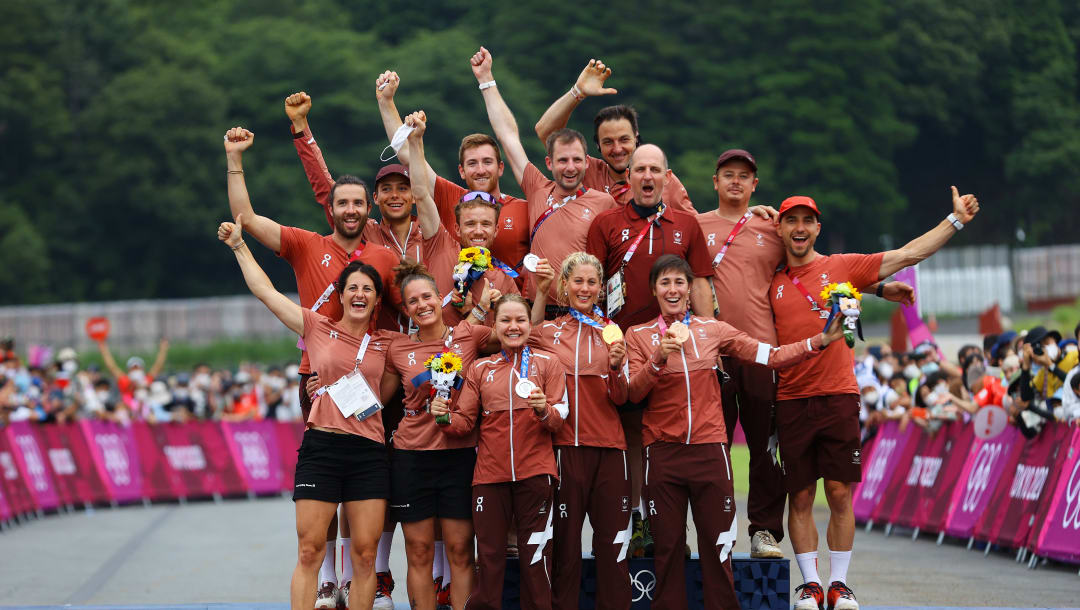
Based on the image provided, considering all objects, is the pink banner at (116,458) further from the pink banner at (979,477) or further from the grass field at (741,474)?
the pink banner at (979,477)

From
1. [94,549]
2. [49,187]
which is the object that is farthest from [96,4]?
[94,549]

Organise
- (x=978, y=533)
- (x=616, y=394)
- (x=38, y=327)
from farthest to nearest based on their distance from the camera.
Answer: (x=38, y=327)
(x=978, y=533)
(x=616, y=394)

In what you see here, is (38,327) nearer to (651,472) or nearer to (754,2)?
(754,2)

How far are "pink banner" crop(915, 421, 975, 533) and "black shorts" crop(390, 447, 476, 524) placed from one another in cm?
820

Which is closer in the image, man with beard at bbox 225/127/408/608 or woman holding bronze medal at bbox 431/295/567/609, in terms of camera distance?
woman holding bronze medal at bbox 431/295/567/609

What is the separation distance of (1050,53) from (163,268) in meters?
37.3

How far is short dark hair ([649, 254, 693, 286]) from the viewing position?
8.66 m

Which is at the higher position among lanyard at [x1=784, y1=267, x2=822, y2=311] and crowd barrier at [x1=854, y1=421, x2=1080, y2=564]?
lanyard at [x1=784, y1=267, x2=822, y2=311]

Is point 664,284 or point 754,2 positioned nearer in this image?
point 664,284

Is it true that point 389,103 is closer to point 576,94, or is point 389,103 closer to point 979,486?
point 576,94

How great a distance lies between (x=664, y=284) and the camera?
8680mm

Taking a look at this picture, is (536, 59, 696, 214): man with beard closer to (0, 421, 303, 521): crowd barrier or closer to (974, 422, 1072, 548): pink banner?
(974, 422, 1072, 548): pink banner

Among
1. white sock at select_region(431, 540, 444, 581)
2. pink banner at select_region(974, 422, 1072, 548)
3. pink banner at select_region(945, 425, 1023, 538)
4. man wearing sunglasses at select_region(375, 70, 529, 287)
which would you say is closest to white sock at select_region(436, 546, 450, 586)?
white sock at select_region(431, 540, 444, 581)

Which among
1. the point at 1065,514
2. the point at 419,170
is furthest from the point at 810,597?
the point at 1065,514
